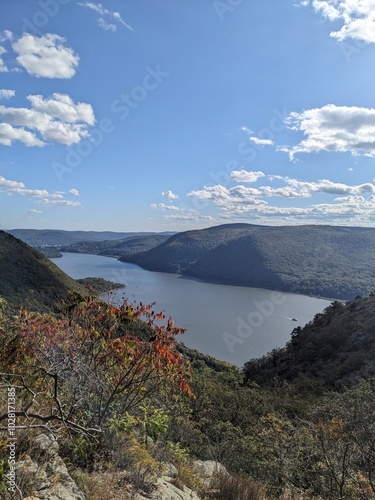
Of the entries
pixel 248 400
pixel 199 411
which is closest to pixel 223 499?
pixel 199 411

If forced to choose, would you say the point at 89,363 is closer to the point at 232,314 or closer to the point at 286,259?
the point at 232,314

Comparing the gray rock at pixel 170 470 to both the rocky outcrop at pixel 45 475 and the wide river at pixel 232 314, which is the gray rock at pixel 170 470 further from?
the wide river at pixel 232 314

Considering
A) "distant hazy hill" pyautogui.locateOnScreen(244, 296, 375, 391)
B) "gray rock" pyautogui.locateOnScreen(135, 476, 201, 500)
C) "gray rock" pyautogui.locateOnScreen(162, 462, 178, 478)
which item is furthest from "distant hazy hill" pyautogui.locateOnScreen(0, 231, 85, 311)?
"gray rock" pyautogui.locateOnScreen(135, 476, 201, 500)

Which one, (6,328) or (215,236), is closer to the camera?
(6,328)

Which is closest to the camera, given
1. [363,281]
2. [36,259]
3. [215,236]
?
[36,259]

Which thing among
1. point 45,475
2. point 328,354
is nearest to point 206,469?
point 45,475

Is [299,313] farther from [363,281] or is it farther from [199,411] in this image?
[199,411]

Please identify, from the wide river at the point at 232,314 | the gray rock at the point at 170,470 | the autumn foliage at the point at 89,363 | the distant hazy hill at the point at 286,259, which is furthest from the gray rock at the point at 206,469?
the distant hazy hill at the point at 286,259
